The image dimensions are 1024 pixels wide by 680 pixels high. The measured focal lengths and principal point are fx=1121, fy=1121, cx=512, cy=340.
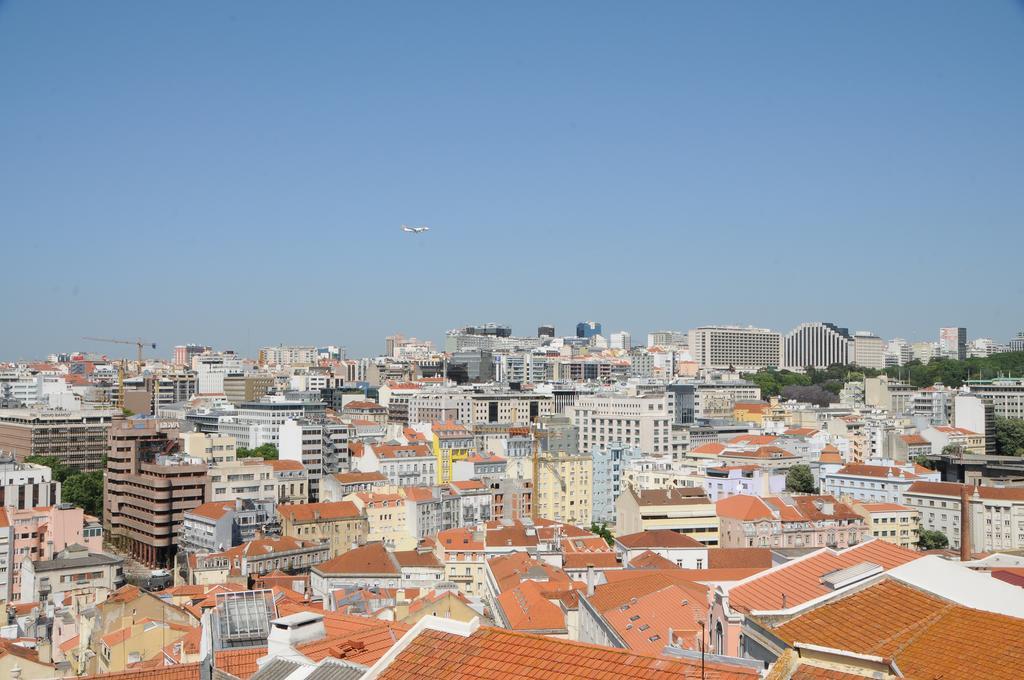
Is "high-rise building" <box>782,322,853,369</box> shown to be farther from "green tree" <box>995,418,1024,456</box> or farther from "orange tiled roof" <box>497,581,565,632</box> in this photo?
"orange tiled roof" <box>497,581,565,632</box>

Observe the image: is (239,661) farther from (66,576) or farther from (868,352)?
(868,352)

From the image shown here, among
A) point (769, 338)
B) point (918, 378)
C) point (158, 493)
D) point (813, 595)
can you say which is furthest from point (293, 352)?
point (813, 595)

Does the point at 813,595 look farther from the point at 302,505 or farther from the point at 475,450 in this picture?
the point at 475,450

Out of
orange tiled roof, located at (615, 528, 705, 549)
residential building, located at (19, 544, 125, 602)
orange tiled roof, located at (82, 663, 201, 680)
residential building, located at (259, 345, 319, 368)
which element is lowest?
→ residential building, located at (19, 544, 125, 602)

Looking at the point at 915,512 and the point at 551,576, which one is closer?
the point at 551,576

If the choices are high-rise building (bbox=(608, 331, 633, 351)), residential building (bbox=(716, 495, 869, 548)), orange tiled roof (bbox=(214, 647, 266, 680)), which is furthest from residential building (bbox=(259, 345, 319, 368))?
orange tiled roof (bbox=(214, 647, 266, 680))

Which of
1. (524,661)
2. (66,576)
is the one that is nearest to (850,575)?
(524,661)

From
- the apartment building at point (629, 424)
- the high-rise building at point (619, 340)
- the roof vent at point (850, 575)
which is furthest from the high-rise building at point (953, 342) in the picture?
the roof vent at point (850, 575)
